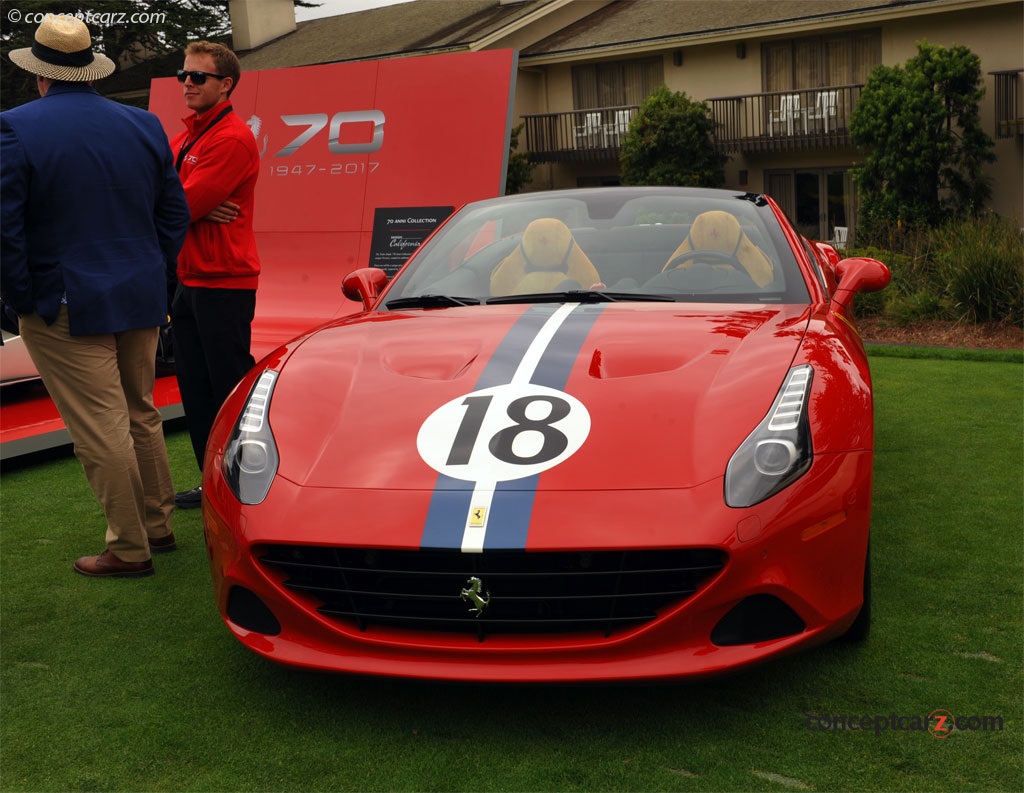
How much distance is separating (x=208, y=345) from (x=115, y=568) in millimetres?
1082

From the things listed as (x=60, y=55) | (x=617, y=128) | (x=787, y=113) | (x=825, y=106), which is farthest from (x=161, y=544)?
(x=617, y=128)

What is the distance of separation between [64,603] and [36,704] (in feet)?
2.48

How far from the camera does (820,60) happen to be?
23.5m

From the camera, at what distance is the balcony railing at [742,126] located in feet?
75.4

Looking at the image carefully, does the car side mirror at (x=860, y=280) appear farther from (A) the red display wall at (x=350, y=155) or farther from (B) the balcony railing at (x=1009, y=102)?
(B) the balcony railing at (x=1009, y=102)

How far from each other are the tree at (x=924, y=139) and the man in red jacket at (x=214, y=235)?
17393 mm

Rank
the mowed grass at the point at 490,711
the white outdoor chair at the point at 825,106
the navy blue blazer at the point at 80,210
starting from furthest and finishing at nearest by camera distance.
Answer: the white outdoor chair at the point at 825,106 → the navy blue blazer at the point at 80,210 → the mowed grass at the point at 490,711

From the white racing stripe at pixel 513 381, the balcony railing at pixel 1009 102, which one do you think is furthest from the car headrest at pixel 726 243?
the balcony railing at pixel 1009 102

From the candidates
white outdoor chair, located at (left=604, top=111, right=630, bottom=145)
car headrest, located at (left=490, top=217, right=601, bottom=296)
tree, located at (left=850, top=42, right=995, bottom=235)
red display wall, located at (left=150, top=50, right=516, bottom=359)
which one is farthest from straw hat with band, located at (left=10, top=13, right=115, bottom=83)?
white outdoor chair, located at (left=604, top=111, right=630, bottom=145)

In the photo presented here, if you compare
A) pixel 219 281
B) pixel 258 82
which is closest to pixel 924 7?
pixel 258 82

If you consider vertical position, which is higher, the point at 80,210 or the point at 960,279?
the point at 80,210

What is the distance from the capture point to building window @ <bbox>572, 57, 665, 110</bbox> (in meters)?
25.8

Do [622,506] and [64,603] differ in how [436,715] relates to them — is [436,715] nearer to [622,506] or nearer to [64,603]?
[622,506]

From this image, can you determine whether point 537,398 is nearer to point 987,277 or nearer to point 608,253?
point 608,253
